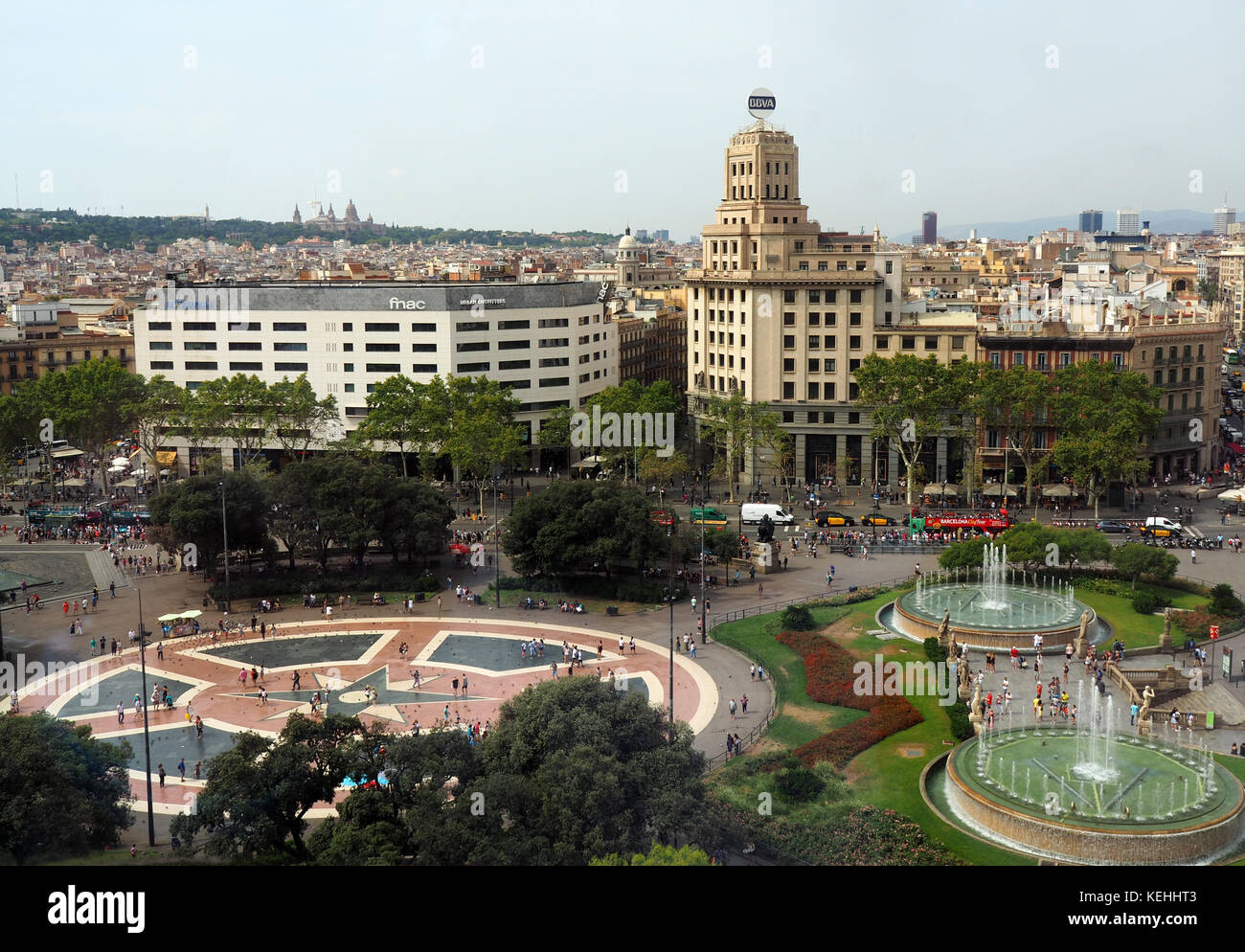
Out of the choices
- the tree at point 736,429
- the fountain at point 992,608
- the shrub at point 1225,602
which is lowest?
the fountain at point 992,608

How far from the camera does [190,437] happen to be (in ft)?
286

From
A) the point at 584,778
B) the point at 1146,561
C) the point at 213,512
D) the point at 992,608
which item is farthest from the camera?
the point at 213,512

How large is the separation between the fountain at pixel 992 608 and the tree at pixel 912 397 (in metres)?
19.8

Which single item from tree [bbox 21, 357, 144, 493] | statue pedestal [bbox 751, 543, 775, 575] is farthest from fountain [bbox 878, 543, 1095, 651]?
tree [bbox 21, 357, 144, 493]

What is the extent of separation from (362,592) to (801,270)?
148 feet

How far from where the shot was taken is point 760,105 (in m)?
94.3

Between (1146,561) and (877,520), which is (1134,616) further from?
(877,520)

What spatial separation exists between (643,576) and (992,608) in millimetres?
18133

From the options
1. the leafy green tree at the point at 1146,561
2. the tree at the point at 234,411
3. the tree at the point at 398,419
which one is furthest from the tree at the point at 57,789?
the tree at the point at 234,411

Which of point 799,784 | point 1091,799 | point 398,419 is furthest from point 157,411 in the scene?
point 1091,799

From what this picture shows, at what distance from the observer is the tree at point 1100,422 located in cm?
7362

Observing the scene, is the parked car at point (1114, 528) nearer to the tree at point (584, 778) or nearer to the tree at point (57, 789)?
the tree at point (584, 778)
